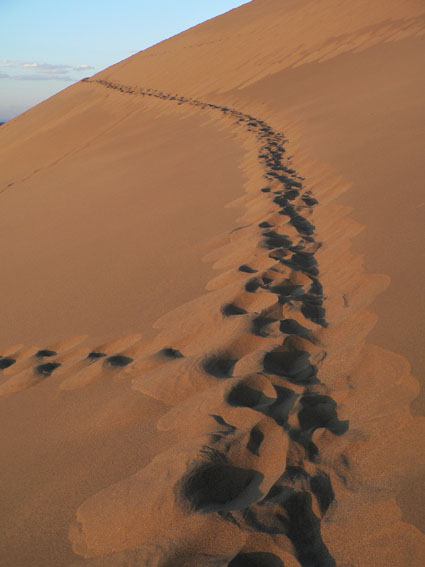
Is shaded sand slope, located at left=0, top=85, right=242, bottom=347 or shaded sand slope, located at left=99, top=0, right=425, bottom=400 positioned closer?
shaded sand slope, located at left=99, top=0, right=425, bottom=400

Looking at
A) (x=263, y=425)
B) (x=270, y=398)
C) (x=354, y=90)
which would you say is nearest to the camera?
(x=263, y=425)

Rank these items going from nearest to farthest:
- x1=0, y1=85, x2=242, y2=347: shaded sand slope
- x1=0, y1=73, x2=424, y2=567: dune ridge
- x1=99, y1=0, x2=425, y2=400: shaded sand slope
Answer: x1=0, y1=73, x2=424, y2=567: dune ridge
x1=99, y1=0, x2=425, y2=400: shaded sand slope
x1=0, y1=85, x2=242, y2=347: shaded sand slope

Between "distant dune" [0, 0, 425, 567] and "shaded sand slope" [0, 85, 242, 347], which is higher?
"shaded sand slope" [0, 85, 242, 347]

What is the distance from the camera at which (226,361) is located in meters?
1.74

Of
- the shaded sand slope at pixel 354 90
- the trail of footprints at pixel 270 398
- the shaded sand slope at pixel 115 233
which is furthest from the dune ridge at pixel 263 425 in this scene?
the shaded sand slope at pixel 115 233

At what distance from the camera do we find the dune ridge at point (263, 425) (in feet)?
3.53

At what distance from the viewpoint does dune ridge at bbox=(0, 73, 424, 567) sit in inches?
42.3

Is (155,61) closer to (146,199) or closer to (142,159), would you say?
(142,159)

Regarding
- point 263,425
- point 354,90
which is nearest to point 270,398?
point 263,425

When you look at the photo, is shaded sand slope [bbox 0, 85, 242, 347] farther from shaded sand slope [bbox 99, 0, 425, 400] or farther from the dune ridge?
shaded sand slope [bbox 99, 0, 425, 400]

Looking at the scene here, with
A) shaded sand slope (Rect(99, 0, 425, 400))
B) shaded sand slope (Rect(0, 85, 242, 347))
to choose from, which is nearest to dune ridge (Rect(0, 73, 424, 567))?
shaded sand slope (Rect(99, 0, 425, 400))

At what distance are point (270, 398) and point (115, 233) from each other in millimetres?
2508

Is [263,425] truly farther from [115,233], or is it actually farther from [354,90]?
[354,90]

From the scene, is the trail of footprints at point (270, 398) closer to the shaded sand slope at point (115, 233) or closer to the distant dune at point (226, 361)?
the distant dune at point (226, 361)
